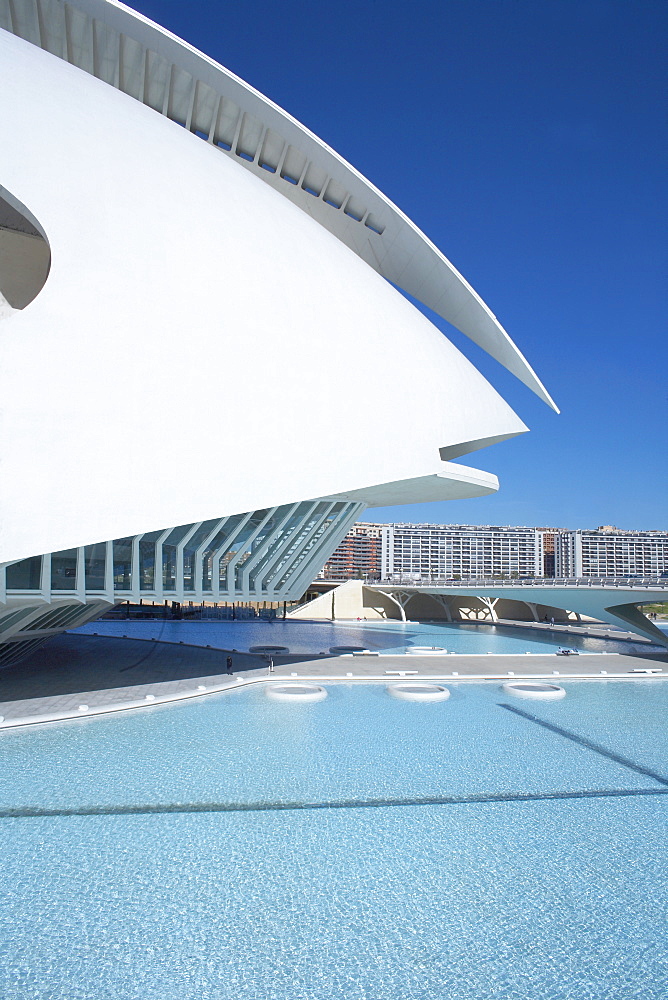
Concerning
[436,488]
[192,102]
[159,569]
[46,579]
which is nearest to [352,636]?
[436,488]

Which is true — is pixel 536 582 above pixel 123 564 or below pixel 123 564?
below

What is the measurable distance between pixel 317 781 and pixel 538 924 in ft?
10.8

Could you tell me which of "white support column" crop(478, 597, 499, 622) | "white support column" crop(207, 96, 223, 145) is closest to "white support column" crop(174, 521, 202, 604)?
"white support column" crop(207, 96, 223, 145)

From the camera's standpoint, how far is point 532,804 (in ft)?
22.8

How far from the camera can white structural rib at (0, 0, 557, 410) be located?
10805 millimetres

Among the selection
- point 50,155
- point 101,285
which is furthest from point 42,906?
point 50,155

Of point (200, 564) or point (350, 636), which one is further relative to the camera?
point (350, 636)

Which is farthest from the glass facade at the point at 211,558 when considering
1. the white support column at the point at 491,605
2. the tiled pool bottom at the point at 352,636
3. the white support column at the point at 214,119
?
the white support column at the point at 491,605

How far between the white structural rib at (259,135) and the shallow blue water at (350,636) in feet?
35.8

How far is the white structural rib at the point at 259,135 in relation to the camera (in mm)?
10805

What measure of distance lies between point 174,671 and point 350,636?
37.4ft

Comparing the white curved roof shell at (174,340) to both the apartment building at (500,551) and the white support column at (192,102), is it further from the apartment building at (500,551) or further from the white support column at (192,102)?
the apartment building at (500,551)

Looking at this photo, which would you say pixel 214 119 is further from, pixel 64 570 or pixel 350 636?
pixel 350 636

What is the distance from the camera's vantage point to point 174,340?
789 centimetres
